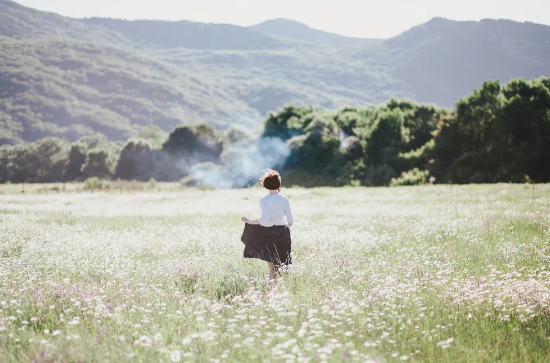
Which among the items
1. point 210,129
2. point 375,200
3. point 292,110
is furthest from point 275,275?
point 210,129

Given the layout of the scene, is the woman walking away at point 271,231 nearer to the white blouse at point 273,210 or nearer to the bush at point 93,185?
the white blouse at point 273,210

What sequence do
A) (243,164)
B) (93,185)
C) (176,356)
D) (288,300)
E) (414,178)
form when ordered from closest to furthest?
(176,356) < (288,300) < (93,185) < (414,178) < (243,164)

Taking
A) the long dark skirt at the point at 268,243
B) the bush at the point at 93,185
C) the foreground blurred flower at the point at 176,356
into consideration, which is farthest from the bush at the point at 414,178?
the foreground blurred flower at the point at 176,356

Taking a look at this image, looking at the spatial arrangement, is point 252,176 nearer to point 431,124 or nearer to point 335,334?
point 431,124

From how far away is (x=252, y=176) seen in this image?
7731 cm

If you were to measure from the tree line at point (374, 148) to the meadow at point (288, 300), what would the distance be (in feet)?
86.9

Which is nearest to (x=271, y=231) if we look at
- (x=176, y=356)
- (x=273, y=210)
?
(x=273, y=210)

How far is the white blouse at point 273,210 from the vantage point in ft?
25.2

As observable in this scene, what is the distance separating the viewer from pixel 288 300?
5.71 m

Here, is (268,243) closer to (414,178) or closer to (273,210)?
(273,210)

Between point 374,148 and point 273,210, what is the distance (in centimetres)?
5715

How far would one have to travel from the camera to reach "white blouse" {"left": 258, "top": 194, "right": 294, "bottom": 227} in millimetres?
7668

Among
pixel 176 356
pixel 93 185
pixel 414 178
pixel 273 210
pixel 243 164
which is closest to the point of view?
pixel 176 356

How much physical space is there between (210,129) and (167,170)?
16.3 m
